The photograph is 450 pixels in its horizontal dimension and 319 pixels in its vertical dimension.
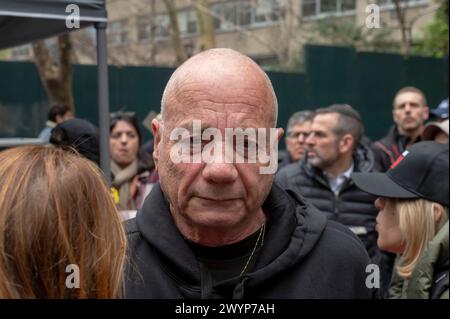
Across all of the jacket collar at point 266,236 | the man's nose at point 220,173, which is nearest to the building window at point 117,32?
the jacket collar at point 266,236

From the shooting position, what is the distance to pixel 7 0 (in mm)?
3564

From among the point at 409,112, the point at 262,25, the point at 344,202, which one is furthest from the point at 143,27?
the point at 344,202

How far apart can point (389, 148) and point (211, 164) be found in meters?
5.00

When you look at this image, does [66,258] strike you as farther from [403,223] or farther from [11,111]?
[11,111]

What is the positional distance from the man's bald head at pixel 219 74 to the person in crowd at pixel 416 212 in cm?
124

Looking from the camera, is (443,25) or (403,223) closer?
(403,223)

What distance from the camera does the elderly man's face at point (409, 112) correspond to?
684cm

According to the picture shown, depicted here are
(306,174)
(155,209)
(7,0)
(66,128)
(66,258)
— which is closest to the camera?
(66,258)

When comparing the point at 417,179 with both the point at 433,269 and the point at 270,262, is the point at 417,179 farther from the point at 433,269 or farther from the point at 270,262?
the point at 270,262

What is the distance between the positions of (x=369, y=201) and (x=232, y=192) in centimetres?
310

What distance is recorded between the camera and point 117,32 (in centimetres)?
2492

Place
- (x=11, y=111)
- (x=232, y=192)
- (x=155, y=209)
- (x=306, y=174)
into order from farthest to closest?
(x=11, y=111) → (x=306, y=174) → (x=155, y=209) → (x=232, y=192)

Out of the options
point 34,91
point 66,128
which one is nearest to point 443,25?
point 34,91

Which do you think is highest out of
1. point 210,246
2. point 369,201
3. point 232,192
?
point 232,192
